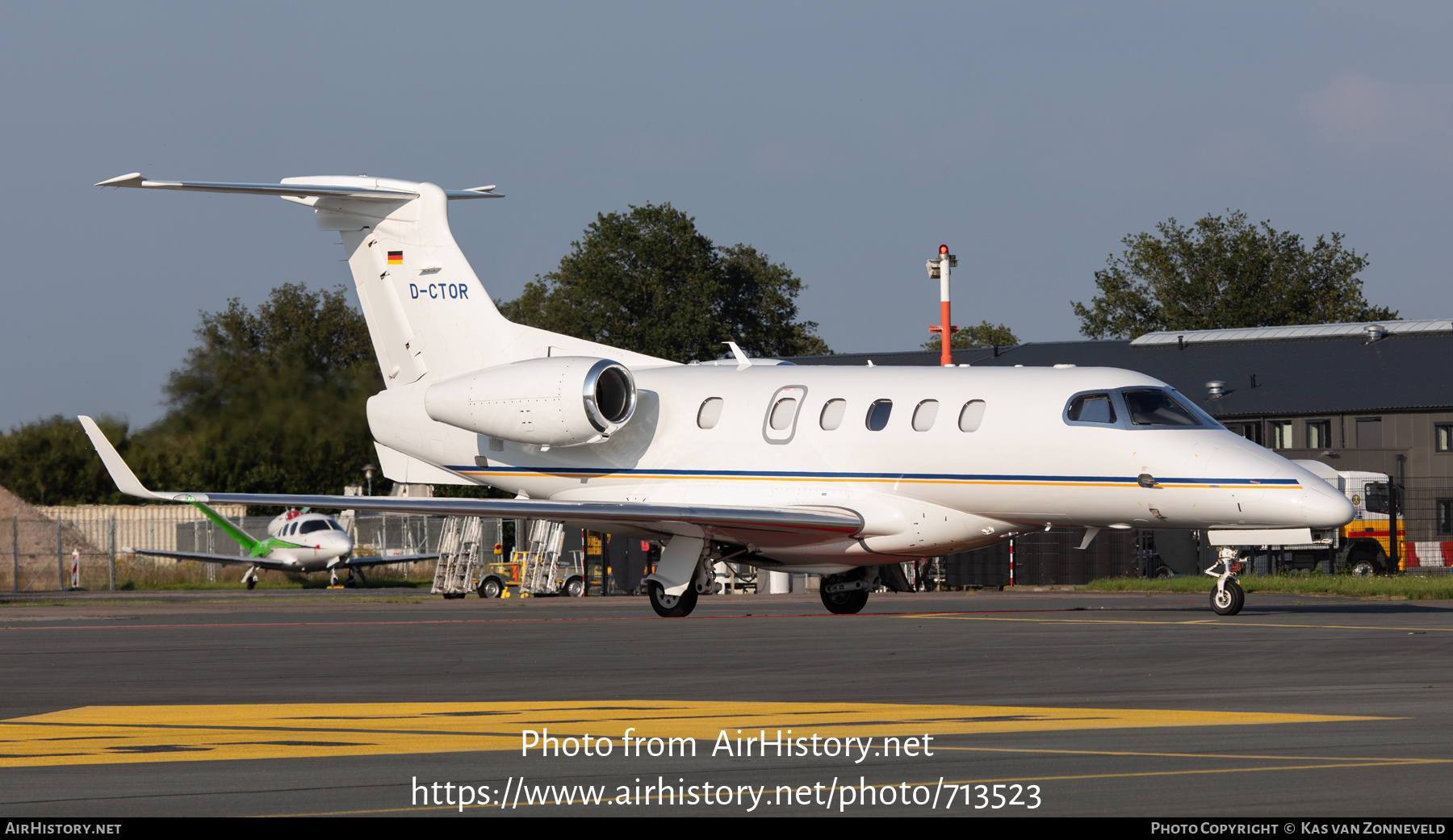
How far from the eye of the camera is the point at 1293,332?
185 ft

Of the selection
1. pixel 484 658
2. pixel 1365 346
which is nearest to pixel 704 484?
pixel 484 658

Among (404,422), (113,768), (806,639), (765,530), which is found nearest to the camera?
(113,768)

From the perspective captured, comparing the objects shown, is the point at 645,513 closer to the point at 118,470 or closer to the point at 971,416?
the point at 971,416

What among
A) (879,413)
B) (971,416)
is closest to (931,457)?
(971,416)

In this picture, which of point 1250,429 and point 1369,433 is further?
point 1250,429

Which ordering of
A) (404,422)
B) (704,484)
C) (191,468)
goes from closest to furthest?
(704,484) → (404,422) → (191,468)

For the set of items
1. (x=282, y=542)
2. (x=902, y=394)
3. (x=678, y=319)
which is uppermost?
(x=678, y=319)

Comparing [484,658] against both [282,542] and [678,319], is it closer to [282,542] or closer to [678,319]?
[282,542]

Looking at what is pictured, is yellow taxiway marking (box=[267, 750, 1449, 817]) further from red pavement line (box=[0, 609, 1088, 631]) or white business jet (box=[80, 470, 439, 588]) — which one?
white business jet (box=[80, 470, 439, 588])

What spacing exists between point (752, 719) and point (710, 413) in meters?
13.3

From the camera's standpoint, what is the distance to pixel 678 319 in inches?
3580

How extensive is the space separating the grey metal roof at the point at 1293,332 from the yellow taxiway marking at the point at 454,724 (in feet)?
161

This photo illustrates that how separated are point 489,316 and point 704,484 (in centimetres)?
531

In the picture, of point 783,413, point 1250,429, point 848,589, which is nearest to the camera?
point 783,413
